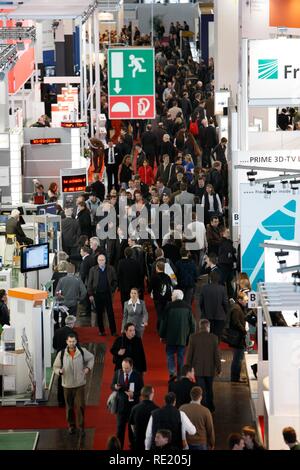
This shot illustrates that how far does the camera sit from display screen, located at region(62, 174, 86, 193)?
24688 mm

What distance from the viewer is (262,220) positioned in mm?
17375

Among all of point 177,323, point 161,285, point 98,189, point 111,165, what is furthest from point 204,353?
point 111,165

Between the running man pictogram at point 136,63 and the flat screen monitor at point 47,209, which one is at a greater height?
the running man pictogram at point 136,63

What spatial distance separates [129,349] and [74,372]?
24.4 inches

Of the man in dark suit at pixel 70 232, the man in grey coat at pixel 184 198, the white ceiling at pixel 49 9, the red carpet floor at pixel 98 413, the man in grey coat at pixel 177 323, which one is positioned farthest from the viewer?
the white ceiling at pixel 49 9

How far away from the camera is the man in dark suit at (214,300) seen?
16.6m

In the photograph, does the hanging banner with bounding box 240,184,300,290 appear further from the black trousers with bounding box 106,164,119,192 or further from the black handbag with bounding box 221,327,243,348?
the black trousers with bounding box 106,164,119,192

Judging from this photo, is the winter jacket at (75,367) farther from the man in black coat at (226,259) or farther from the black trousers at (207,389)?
the man in black coat at (226,259)

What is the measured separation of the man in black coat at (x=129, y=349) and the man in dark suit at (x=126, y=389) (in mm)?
816

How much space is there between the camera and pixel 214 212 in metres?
22.4

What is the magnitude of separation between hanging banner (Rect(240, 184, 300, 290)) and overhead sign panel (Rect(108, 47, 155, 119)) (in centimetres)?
791

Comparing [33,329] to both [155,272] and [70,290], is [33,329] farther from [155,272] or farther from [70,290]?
[155,272]

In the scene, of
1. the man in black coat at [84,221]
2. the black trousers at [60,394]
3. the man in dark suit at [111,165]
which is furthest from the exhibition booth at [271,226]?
the man in dark suit at [111,165]
